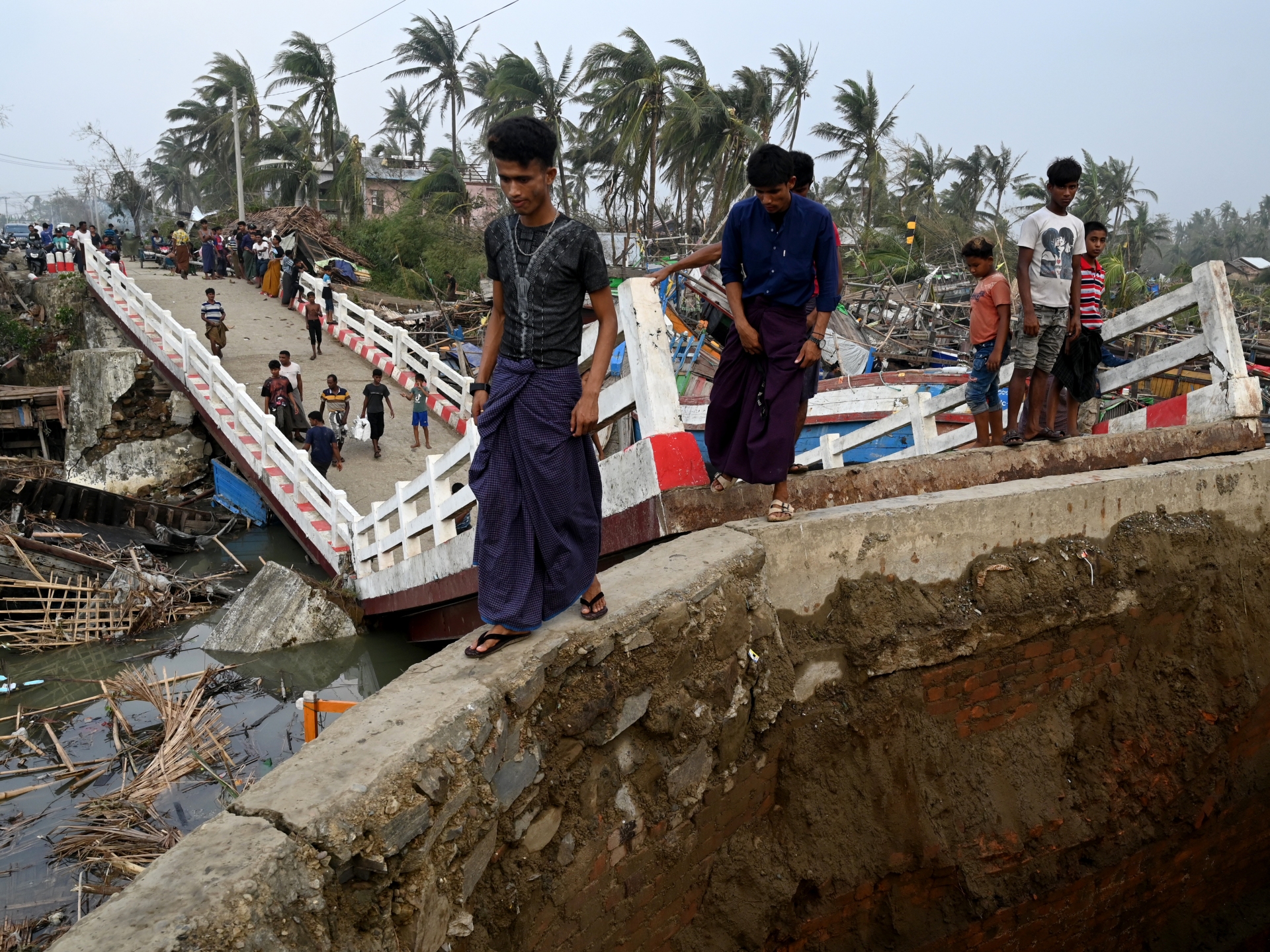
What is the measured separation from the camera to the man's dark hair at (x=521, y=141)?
2.55 meters

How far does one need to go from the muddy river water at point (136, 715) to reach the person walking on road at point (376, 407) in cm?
333

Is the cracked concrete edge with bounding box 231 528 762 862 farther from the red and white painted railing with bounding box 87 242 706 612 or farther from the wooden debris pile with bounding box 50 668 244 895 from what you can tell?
the wooden debris pile with bounding box 50 668 244 895

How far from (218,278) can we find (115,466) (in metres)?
7.71

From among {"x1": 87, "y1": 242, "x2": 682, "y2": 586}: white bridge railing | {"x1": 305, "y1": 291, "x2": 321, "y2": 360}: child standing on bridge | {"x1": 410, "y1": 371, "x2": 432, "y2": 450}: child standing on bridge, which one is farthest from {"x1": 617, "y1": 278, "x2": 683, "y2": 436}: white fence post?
{"x1": 305, "y1": 291, "x2": 321, "y2": 360}: child standing on bridge

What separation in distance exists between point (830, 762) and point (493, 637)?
1691 mm

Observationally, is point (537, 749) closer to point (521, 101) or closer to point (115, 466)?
point (115, 466)

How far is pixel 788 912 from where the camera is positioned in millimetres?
3564

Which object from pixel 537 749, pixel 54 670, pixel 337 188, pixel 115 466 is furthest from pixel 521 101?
pixel 537 749

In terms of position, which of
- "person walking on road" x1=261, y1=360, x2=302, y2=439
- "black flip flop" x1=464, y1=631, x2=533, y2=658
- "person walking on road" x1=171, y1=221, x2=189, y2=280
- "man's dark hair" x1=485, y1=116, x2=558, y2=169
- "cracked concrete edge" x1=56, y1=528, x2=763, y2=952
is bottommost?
"cracked concrete edge" x1=56, y1=528, x2=763, y2=952

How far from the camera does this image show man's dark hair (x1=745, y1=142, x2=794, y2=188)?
10.7ft

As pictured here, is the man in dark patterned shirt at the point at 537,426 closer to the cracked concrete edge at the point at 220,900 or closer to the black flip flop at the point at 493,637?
the black flip flop at the point at 493,637

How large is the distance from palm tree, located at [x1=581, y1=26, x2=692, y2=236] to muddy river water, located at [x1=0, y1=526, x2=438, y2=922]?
57.2 ft

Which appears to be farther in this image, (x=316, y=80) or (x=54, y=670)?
(x=316, y=80)

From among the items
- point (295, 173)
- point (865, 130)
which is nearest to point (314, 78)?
point (295, 173)
